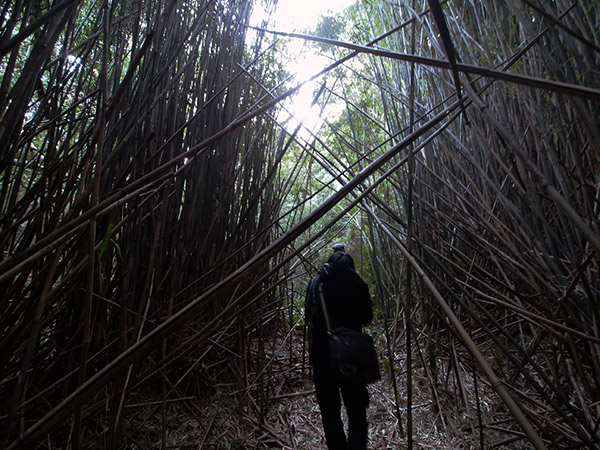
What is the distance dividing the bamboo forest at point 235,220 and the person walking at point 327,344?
14 centimetres

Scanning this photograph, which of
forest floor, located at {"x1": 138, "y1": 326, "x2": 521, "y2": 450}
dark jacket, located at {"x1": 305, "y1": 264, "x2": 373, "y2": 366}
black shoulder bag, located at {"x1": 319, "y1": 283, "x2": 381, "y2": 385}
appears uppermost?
dark jacket, located at {"x1": 305, "y1": 264, "x2": 373, "y2": 366}

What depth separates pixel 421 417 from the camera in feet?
5.09

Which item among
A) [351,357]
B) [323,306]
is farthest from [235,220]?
[351,357]

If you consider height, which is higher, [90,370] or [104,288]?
[104,288]

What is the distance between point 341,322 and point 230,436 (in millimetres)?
598

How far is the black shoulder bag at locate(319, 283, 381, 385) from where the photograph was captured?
113cm

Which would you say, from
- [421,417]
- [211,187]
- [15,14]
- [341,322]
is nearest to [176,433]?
[341,322]

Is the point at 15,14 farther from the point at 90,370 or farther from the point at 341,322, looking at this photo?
the point at 341,322

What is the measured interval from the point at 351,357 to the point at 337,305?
0.67ft

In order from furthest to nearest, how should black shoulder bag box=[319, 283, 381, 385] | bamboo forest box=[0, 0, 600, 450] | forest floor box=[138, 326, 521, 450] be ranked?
forest floor box=[138, 326, 521, 450], black shoulder bag box=[319, 283, 381, 385], bamboo forest box=[0, 0, 600, 450]

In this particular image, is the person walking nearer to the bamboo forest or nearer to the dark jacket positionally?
the dark jacket

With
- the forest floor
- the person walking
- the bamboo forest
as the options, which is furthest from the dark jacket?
the forest floor

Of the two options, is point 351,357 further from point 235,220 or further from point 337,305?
point 235,220

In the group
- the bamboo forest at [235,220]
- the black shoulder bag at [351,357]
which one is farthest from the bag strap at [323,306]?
the bamboo forest at [235,220]
